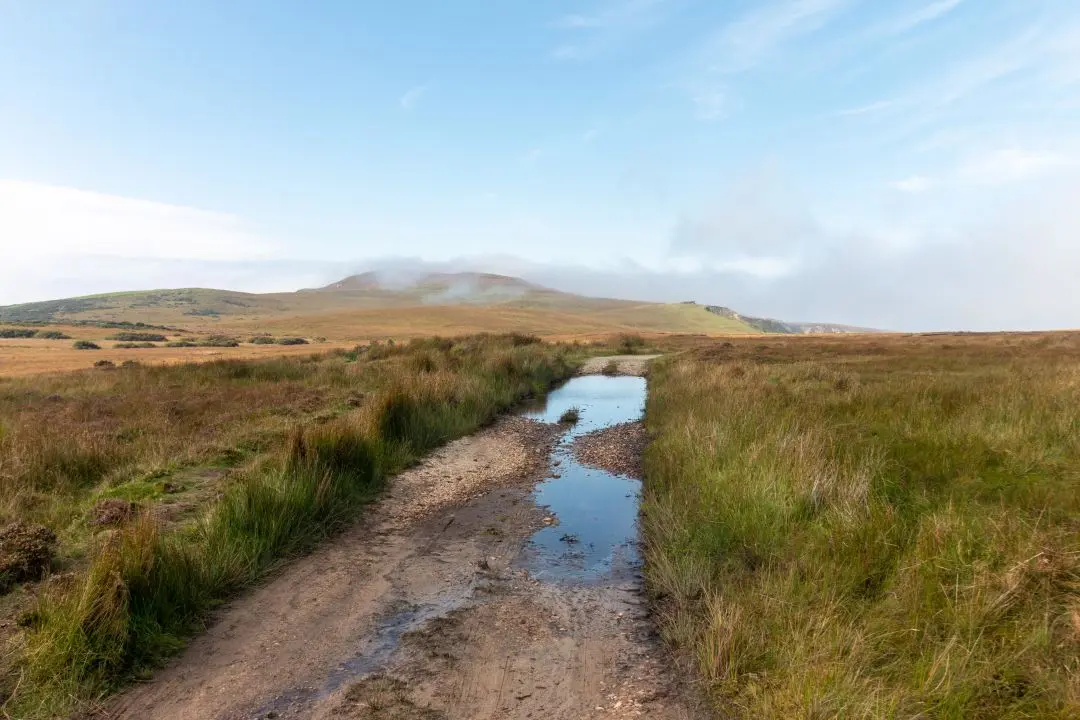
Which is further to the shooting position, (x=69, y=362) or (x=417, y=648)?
(x=69, y=362)

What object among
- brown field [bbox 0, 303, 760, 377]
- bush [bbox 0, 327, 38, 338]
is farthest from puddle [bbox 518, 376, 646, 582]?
bush [bbox 0, 327, 38, 338]

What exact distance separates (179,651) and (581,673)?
11.6 ft

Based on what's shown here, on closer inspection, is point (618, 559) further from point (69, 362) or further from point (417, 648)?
point (69, 362)

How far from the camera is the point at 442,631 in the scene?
561 cm

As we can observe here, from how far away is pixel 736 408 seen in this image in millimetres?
12695

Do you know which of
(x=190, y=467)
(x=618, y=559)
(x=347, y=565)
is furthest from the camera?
(x=190, y=467)

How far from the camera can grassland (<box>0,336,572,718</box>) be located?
4594 mm

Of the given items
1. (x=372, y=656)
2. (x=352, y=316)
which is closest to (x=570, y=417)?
(x=372, y=656)

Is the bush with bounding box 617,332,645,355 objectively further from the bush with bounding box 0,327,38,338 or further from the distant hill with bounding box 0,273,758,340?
the bush with bounding box 0,327,38,338

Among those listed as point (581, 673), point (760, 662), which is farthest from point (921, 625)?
point (581, 673)

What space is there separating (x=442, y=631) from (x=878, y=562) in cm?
414

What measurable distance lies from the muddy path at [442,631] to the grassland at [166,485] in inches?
15.2

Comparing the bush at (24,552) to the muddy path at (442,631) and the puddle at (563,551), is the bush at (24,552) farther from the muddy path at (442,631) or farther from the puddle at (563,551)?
the puddle at (563,551)

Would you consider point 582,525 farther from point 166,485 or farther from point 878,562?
point 166,485
